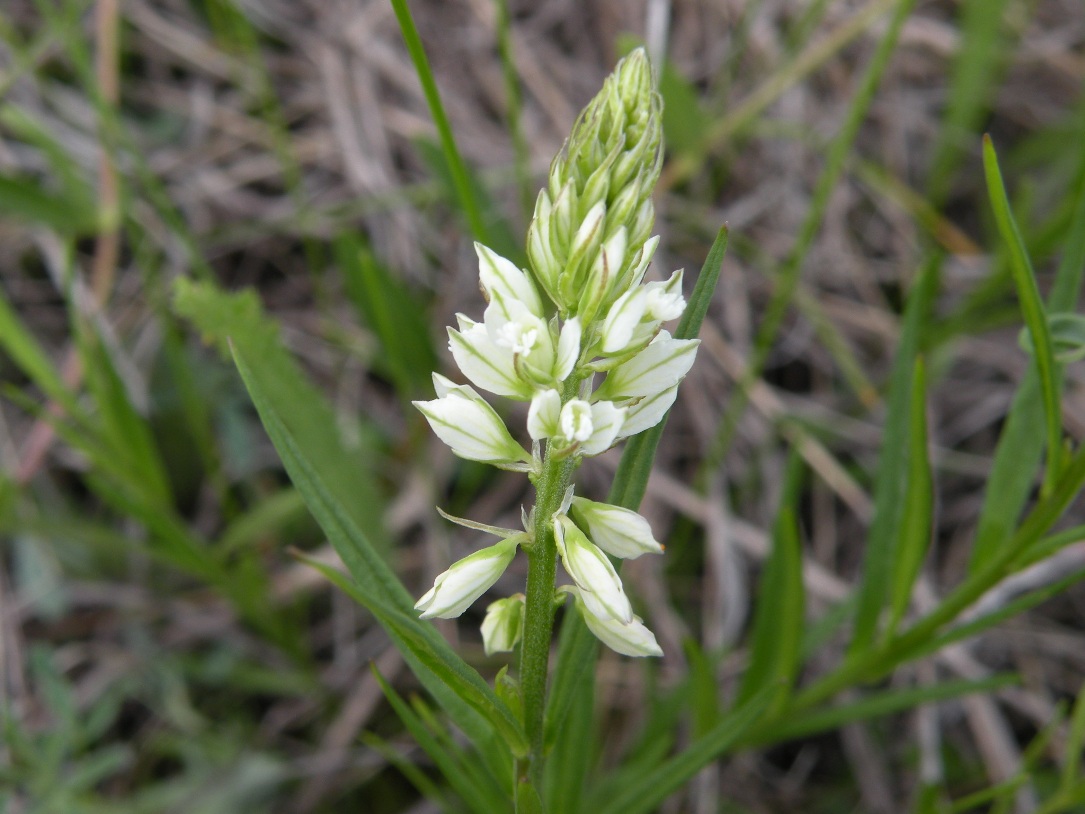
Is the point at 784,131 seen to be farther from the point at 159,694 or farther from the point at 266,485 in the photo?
the point at 159,694

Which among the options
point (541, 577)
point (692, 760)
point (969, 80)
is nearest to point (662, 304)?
point (541, 577)

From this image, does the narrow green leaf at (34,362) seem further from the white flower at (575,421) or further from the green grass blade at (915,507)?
the green grass blade at (915,507)

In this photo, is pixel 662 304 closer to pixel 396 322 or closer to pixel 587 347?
pixel 587 347

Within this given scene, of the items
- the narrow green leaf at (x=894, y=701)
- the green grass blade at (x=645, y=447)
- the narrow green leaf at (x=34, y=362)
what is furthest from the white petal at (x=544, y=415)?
the narrow green leaf at (x=34, y=362)

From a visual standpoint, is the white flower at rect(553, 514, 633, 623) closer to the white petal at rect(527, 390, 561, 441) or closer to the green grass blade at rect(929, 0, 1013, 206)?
the white petal at rect(527, 390, 561, 441)

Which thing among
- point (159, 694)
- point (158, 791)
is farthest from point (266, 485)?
point (158, 791)
